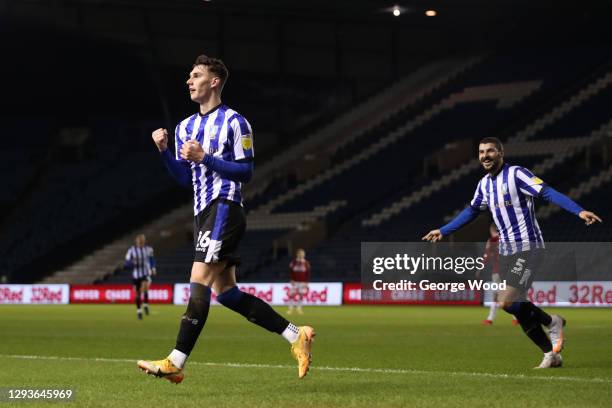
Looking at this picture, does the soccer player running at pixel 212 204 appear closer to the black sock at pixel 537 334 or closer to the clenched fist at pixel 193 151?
the clenched fist at pixel 193 151

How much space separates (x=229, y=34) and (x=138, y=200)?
26.8ft

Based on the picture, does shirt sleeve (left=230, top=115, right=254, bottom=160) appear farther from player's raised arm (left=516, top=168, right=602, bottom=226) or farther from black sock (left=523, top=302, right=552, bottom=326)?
black sock (left=523, top=302, right=552, bottom=326)

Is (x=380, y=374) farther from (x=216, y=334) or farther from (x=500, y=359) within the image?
(x=216, y=334)

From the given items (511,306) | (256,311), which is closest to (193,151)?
(256,311)

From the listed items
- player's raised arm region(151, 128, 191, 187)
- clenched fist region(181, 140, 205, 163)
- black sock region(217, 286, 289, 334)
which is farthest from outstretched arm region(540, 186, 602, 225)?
clenched fist region(181, 140, 205, 163)

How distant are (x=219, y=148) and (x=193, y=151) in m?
0.45

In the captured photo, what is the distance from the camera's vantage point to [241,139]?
29.5 feet

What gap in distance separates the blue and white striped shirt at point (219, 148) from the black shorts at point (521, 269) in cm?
361

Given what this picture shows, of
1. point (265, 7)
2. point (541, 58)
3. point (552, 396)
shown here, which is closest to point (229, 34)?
point (265, 7)

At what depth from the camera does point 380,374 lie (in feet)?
34.8

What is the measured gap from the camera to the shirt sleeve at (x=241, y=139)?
29.3 feet

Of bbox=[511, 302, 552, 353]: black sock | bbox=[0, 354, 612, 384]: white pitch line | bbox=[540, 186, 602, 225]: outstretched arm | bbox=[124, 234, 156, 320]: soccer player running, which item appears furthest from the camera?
bbox=[124, 234, 156, 320]: soccer player running

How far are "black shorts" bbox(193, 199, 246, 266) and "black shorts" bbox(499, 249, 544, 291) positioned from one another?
3.60 metres

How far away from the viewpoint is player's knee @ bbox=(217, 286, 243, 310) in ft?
30.0
